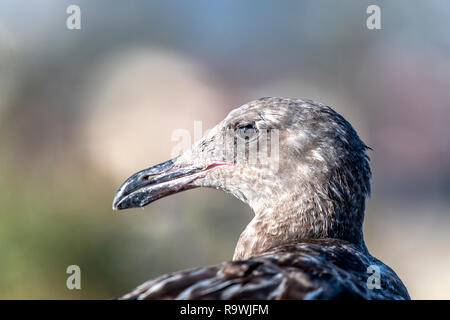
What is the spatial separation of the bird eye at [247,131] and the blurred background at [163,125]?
3.70 m

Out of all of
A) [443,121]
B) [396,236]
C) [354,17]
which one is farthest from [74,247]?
[354,17]

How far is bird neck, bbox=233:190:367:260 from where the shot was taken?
10.5ft

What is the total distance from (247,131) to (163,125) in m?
6.55

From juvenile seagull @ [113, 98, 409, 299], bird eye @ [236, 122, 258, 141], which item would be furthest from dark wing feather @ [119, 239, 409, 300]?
bird eye @ [236, 122, 258, 141]

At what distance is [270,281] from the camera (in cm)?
232

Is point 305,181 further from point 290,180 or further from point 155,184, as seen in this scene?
point 155,184

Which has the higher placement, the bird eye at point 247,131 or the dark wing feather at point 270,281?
the bird eye at point 247,131

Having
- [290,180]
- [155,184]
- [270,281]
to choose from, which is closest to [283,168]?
[290,180]

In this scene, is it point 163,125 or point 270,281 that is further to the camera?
point 163,125

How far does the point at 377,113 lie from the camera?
11.1m

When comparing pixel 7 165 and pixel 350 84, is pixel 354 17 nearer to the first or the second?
pixel 350 84

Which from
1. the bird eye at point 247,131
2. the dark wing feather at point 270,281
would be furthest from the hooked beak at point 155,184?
the dark wing feather at point 270,281

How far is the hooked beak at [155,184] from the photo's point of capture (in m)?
3.49

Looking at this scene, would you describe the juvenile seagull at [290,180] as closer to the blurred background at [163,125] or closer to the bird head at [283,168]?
the bird head at [283,168]
